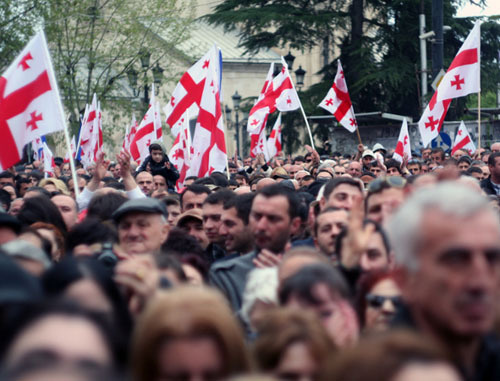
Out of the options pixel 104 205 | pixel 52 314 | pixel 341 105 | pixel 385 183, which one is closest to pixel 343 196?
pixel 385 183

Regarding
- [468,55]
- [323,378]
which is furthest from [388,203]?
[468,55]

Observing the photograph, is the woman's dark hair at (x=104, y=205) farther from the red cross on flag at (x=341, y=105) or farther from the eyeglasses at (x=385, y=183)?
the red cross on flag at (x=341, y=105)

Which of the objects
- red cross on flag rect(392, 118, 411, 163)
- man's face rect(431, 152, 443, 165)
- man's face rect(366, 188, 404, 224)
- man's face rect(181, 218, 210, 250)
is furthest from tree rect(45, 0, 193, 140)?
man's face rect(366, 188, 404, 224)

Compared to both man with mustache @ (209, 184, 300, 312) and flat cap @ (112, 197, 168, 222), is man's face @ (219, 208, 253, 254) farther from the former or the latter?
flat cap @ (112, 197, 168, 222)

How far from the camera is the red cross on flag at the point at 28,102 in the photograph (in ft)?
27.6

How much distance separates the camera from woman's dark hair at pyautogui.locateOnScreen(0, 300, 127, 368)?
2.84 m

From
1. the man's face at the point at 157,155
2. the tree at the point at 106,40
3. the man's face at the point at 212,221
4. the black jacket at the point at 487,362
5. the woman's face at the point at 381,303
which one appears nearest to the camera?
the black jacket at the point at 487,362

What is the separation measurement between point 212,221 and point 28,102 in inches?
85.9

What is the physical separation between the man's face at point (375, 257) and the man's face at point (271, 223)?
1317mm

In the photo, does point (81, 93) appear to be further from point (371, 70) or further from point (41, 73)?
point (41, 73)

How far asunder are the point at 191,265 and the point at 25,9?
23.2m

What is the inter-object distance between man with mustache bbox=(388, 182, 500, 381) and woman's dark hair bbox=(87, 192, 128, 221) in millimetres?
4606

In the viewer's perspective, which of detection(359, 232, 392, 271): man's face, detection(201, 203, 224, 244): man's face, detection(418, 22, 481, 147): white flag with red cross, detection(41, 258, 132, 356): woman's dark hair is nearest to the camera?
detection(41, 258, 132, 356): woman's dark hair

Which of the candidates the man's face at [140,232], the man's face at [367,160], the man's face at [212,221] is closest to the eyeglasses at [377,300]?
the man's face at [140,232]
